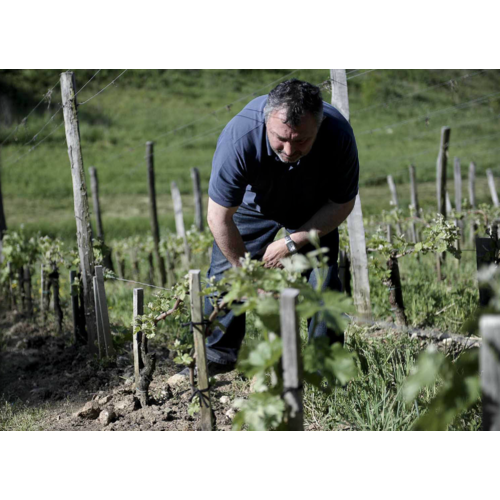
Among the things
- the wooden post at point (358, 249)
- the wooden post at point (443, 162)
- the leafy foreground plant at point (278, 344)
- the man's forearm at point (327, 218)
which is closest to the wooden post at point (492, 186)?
the wooden post at point (443, 162)

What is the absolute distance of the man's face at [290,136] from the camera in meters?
2.48

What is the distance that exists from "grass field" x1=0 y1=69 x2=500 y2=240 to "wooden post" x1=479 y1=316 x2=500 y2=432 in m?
12.4

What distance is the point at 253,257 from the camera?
347 centimetres

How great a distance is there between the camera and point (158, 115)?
75.3 ft

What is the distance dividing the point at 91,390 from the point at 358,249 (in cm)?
224

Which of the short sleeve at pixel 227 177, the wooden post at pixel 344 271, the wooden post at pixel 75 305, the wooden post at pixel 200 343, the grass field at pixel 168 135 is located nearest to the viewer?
the wooden post at pixel 200 343

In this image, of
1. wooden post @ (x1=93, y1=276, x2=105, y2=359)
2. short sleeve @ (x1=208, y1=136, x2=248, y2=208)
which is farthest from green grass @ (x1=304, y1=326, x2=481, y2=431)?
wooden post @ (x1=93, y1=276, x2=105, y2=359)

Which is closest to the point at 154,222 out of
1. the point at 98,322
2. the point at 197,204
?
the point at 197,204

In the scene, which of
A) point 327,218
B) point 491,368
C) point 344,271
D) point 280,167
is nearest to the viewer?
point 491,368

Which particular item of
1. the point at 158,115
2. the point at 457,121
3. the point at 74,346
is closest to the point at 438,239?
the point at 74,346

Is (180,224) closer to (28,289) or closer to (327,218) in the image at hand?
(28,289)

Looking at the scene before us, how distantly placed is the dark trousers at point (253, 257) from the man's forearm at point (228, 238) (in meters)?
0.30

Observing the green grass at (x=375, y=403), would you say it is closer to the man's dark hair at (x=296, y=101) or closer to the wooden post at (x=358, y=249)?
the wooden post at (x=358, y=249)

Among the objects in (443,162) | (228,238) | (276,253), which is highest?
(443,162)
